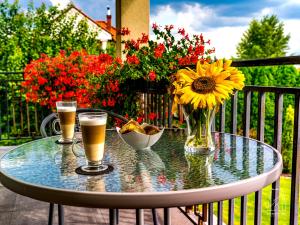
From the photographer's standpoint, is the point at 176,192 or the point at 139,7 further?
the point at 139,7

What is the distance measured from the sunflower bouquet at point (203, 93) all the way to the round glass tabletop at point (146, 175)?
3.2 inches

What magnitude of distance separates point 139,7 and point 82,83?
1.40 meters

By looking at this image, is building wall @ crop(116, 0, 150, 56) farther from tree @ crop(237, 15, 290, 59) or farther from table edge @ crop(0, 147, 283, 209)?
tree @ crop(237, 15, 290, 59)

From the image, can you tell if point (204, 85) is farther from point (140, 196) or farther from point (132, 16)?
point (132, 16)

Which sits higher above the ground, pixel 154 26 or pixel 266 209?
pixel 154 26

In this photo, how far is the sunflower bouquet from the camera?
1245mm

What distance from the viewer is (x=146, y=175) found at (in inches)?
43.4

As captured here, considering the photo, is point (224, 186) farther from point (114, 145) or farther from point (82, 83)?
point (82, 83)

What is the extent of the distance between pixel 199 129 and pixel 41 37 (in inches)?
305

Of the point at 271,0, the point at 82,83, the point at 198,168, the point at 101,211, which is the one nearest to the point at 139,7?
the point at 82,83

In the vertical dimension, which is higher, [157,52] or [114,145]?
[157,52]

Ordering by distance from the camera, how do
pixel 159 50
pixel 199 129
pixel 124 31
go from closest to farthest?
1. pixel 199 129
2. pixel 159 50
3. pixel 124 31

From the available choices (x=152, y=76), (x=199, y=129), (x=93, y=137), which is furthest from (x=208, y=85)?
(x=152, y=76)

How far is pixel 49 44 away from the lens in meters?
8.41
